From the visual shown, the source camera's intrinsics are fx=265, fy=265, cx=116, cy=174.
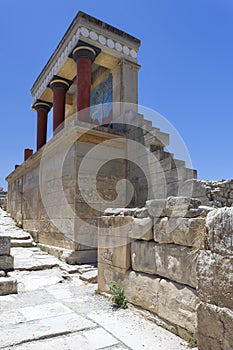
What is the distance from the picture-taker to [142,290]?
3.22 m

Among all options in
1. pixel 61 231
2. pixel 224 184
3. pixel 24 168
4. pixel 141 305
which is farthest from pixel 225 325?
pixel 24 168

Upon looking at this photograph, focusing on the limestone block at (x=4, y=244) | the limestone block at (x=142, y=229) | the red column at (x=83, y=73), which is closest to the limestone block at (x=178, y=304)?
the limestone block at (x=142, y=229)

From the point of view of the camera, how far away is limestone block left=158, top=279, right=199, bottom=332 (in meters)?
2.50

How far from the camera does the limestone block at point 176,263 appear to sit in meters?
2.58

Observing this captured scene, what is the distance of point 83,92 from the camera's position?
299 inches

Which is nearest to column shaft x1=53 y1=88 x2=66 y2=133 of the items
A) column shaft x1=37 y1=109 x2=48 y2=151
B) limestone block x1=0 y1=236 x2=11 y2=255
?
column shaft x1=37 y1=109 x2=48 y2=151

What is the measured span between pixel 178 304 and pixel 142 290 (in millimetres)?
647

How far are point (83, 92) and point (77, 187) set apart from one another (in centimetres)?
302

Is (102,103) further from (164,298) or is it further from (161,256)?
(164,298)

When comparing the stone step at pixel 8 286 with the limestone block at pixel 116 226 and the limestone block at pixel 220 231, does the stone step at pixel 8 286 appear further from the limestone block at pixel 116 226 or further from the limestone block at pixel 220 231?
the limestone block at pixel 220 231

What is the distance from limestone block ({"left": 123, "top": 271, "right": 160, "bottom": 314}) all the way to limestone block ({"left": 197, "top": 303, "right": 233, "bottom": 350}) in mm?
782

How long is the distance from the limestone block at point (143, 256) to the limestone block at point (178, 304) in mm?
264

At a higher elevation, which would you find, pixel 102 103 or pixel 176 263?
pixel 102 103

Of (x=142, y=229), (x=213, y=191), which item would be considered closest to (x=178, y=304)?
(x=142, y=229)
